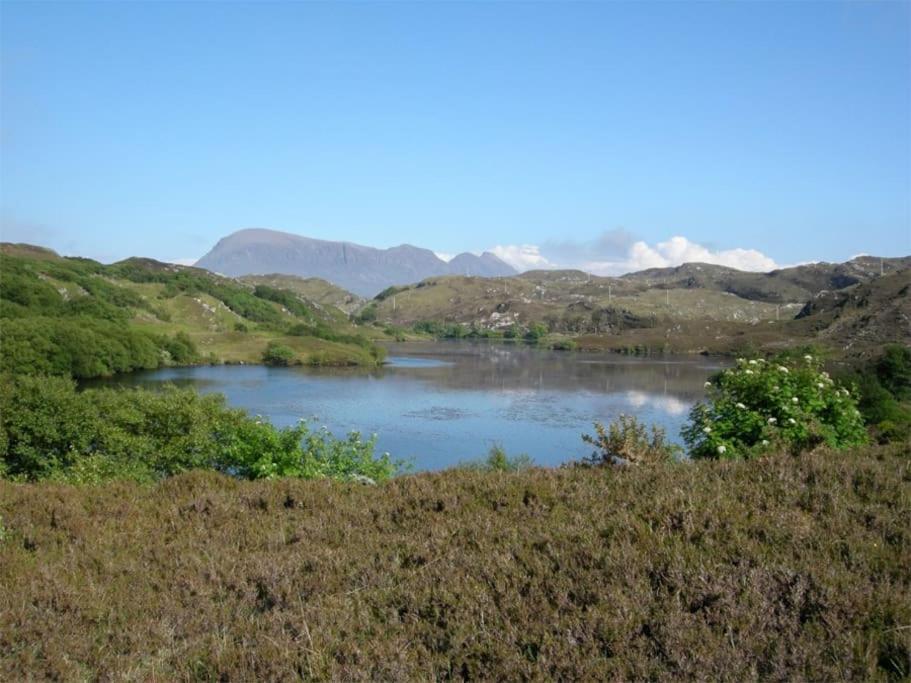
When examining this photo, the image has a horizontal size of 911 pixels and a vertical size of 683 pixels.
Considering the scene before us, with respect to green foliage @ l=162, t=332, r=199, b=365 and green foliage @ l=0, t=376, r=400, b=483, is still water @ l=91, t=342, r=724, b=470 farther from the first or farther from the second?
green foliage @ l=0, t=376, r=400, b=483

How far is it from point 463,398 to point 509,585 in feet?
216

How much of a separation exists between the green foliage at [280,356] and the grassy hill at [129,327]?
110 centimetres

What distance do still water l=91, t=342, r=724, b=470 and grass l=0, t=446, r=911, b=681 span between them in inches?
976

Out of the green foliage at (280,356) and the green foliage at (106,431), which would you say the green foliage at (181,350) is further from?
the green foliage at (106,431)

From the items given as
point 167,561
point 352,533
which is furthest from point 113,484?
point 352,533

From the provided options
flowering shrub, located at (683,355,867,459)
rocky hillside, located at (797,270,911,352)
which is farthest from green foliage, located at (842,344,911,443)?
rocky hillside, located at (797,270,911,352)

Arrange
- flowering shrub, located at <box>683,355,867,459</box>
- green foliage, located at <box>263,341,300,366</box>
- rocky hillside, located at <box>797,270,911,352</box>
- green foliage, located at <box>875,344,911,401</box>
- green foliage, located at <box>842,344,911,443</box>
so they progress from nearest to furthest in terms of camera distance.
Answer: flowering shrub, located at <box>683,355,867,459</box>, green foliage, located at <box>842,344,911,443</box>, green foliage, located at <box>875,344,911,401</box>, rocky hillside, located at <box>797,270,911,352</box>, green foliage, located at <box>263,341,300,366</box>

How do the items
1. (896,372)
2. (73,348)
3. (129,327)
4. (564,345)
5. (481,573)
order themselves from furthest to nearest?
(564,345) → (129,327) → (73,348) → (896,372) → (481,573)

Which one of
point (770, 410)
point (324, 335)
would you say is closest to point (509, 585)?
point (770, 410)

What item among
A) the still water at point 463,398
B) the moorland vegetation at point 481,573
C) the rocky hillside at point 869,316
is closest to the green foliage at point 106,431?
the still water at point 463,398

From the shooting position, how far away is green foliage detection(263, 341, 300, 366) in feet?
392

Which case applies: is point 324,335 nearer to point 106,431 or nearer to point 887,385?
point 887,385

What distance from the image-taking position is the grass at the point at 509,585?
402 cm

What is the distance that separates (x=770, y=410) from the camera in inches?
543
